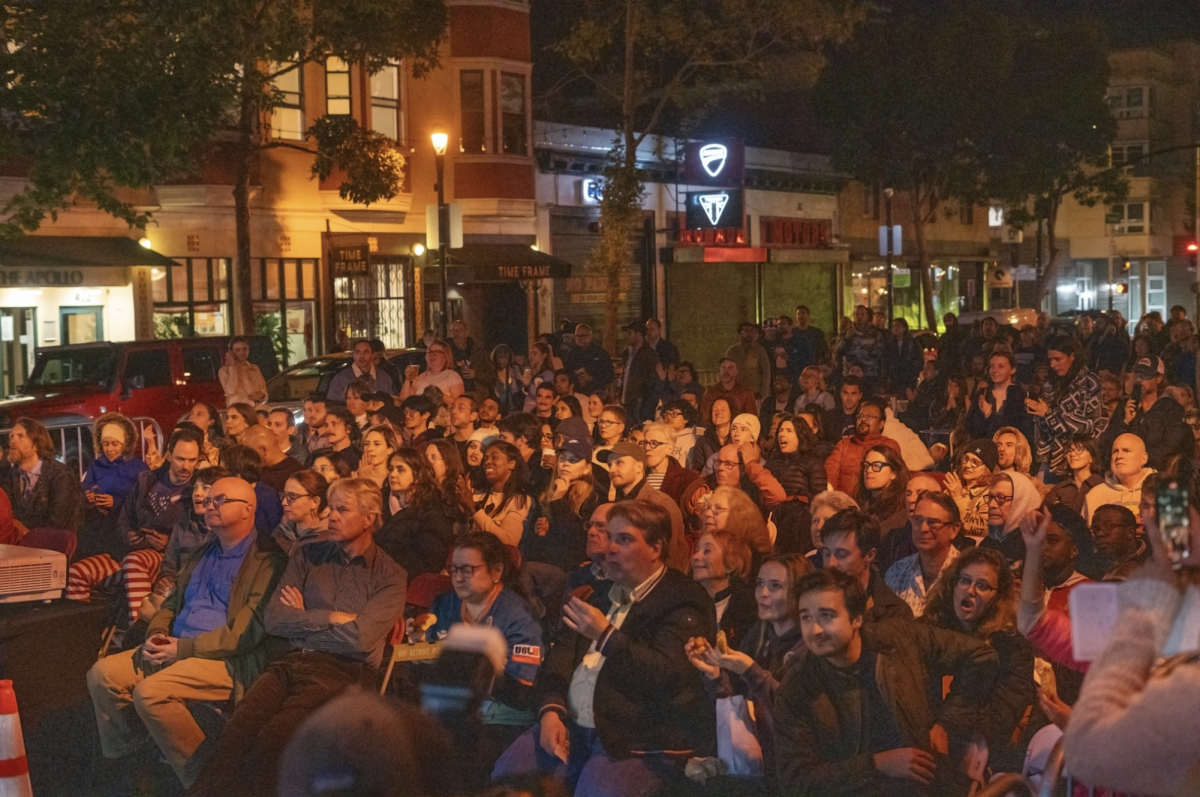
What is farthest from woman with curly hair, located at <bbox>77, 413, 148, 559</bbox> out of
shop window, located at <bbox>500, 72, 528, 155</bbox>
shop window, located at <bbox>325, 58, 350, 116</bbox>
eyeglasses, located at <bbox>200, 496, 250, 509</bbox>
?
shop window, located at <bbox>500, 72, 528, 155</bbox>

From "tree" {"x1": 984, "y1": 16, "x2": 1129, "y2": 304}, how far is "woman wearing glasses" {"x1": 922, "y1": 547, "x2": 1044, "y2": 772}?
4263 centimetres

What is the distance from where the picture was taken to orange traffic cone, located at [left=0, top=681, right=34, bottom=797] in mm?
5699

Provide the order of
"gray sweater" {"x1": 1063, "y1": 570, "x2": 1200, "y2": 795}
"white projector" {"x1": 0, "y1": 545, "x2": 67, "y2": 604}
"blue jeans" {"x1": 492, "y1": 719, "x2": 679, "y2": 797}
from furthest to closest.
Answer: "white projector" {"x1": 0, "y1": 545, "x2": 67, "y2": 604}, "blue jeans" {"x1": 492, "y1": 719, "x2": 679, "y2": 797}, "gray sweater" {"x1": 1063, "y1": 570, "x2": 1200, "y2": 795}

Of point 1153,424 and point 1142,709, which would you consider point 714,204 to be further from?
point 1142,709

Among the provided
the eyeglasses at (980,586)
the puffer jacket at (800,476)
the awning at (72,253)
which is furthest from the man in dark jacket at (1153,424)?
the awning at (72,253)

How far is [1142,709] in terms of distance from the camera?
113 inches

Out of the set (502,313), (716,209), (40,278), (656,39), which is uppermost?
(656,39)

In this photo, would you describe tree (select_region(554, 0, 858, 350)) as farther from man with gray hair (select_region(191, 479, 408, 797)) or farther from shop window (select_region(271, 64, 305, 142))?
man with gray hair (select_region(191, 479, 408, 797))

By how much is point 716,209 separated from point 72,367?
22253mm

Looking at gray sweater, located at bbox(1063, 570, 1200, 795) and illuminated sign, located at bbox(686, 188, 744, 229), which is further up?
illuminated sign, located at bbox(686, 188, 744, 229)

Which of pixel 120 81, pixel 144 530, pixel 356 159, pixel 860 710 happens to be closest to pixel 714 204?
pixel 356 159

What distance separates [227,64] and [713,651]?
1701 centimetres

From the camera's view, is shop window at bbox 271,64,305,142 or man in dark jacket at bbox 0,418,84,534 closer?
man in dark jacket at bbox 0,418,84,534

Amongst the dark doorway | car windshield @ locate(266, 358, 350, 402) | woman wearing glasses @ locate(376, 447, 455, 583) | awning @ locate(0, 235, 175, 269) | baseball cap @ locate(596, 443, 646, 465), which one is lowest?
woman wearing glasses @ locate(376, 447, 455, 583)
